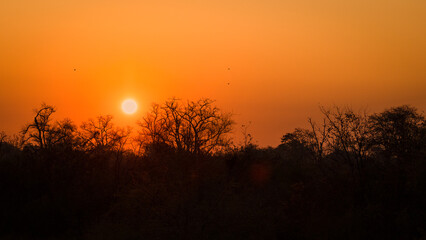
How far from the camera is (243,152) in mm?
52625

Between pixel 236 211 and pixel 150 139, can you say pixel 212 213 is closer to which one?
pixel 236 211

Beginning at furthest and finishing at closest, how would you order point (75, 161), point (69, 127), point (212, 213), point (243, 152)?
point (69, 127), point (243, 152), point (75, 161), point (212, 213)

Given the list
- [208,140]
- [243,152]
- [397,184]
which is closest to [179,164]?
[397,184]

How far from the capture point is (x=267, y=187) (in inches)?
1670

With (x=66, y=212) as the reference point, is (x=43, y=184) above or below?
above

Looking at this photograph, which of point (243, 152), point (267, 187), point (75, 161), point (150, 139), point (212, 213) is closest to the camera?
point (212, 213)

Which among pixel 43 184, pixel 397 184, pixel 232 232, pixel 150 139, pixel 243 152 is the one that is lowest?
pixel 232 232

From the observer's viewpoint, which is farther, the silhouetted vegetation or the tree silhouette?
the tree silhouette

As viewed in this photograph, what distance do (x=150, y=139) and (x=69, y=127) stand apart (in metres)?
10.6

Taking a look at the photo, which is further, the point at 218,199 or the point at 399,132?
the point at 399,132

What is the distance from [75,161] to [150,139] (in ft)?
100

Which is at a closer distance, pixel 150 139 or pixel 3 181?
pixel 3 181

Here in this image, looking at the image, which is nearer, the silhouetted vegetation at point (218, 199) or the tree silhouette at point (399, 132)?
the silhouetted vegetation at point (218, 199)

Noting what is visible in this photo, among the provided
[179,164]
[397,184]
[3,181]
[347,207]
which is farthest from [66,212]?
[397,184]
